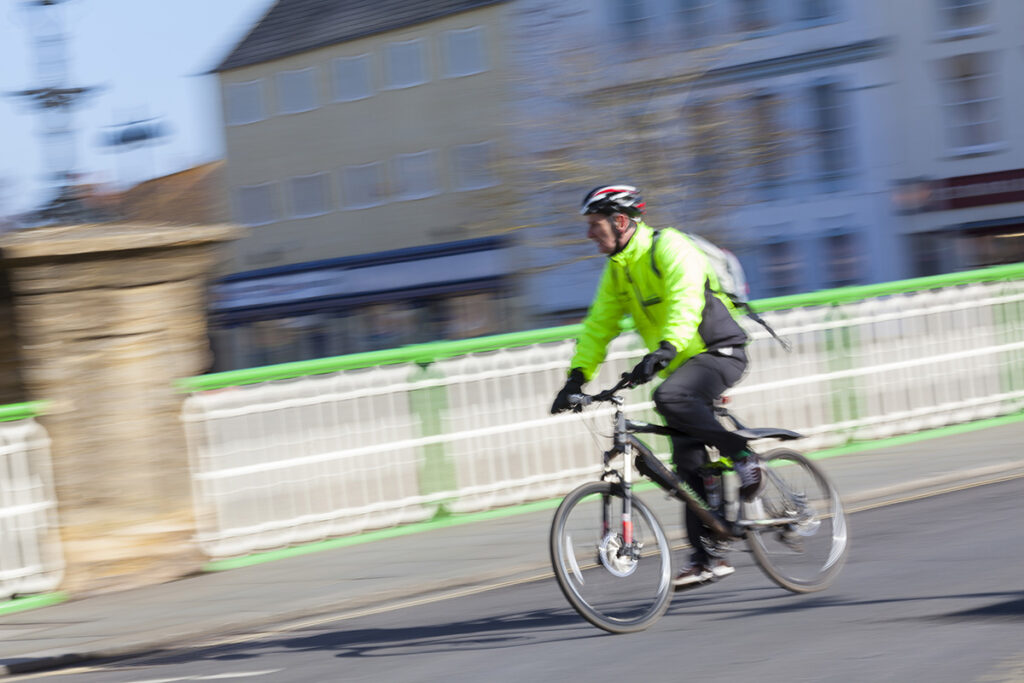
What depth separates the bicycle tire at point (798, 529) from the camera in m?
7.00

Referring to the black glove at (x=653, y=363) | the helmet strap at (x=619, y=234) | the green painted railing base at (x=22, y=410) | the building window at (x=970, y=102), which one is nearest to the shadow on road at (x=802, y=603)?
the black glove at (x=653, y=363)

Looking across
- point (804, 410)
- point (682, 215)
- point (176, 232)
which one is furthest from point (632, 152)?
point (176, 232)

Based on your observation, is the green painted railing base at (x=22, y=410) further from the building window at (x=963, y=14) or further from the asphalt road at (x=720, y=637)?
the building window at (x=963, y=14)

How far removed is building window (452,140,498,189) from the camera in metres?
39.7

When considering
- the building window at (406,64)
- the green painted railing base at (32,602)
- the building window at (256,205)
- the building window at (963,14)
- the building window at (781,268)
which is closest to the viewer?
the green painted railing base at (32,602)

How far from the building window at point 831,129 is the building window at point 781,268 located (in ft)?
6.00

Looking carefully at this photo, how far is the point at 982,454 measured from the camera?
12375mm

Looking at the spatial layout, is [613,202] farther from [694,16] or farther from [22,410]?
[694,16]

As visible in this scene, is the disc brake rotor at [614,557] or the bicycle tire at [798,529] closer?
the disc brake rotor at [614,557]

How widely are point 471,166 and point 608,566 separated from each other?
34268 millimetres

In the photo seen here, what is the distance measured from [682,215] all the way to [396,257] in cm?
1545

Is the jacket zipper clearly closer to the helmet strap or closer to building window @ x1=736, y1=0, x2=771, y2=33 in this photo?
the helmet strap

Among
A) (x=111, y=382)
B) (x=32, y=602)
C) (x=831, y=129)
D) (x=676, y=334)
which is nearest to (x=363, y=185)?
(x=831, y=129)

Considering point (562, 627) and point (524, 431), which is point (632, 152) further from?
point (562, 627)
